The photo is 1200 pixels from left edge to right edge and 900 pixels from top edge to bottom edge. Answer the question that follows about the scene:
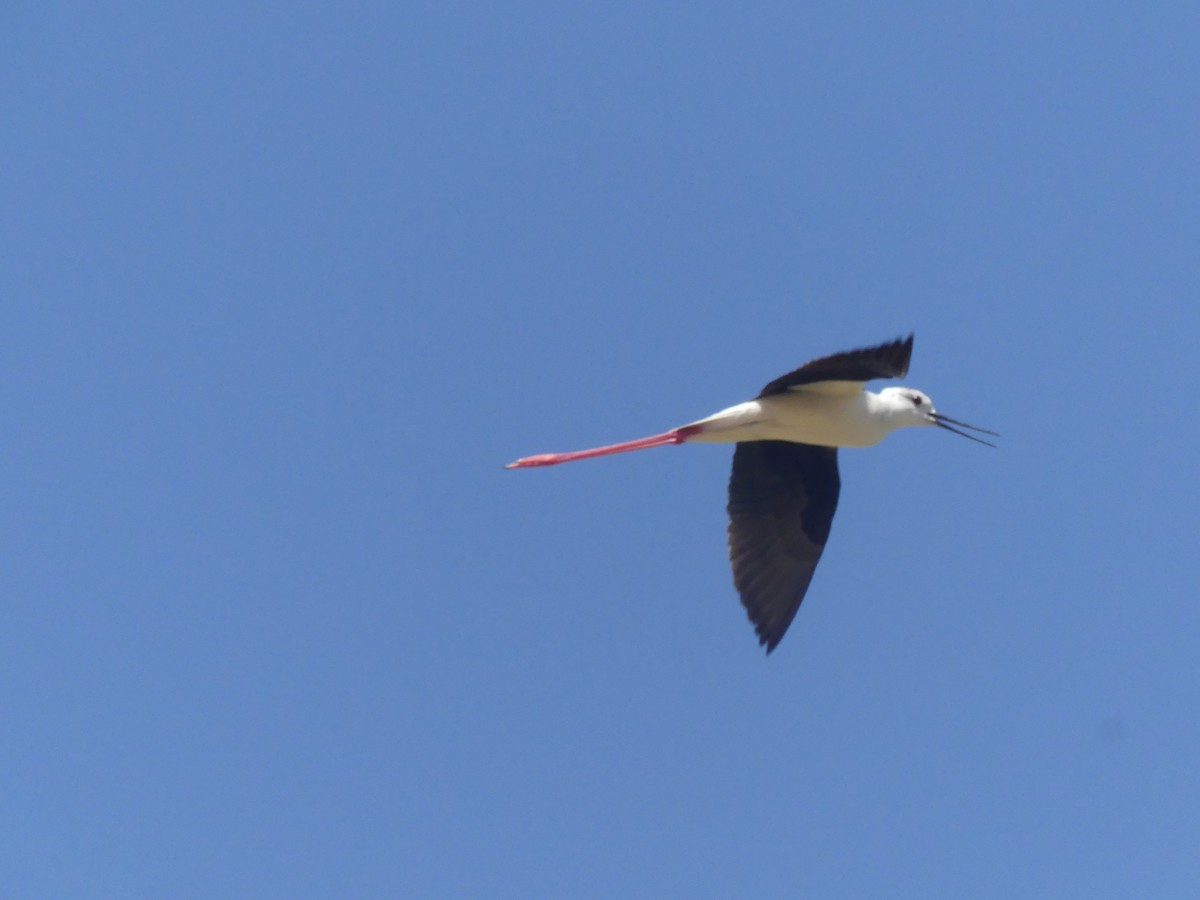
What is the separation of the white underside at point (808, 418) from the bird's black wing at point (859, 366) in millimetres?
337

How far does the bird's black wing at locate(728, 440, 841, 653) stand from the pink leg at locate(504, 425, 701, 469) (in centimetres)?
64

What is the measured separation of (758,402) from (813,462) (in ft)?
3.21

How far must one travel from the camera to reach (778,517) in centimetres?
933

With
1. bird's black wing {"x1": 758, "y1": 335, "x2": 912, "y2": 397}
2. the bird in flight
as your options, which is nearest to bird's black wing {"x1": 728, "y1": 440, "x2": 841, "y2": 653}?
the bird in flight

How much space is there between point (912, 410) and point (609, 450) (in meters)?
2.19

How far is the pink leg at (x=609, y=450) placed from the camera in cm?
892

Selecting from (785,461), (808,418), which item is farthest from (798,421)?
(785,461)

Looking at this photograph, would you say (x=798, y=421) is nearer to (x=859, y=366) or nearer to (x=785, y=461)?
(x=785, y=461)

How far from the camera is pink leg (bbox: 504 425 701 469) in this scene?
8.92 m

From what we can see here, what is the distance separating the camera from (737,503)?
930 centimetres

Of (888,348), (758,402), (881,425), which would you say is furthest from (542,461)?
(888,348)

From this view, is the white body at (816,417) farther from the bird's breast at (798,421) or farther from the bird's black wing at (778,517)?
the bird's black wing at (778,517)

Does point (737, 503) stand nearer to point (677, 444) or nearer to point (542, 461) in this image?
point (677, 444)

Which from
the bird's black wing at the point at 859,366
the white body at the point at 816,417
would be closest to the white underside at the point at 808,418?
the white body at the point at 816,417
